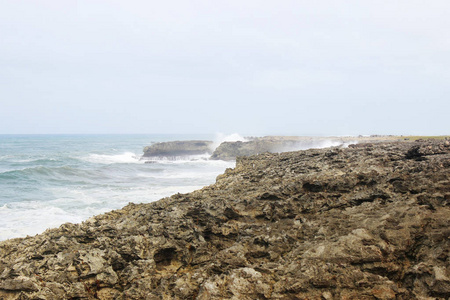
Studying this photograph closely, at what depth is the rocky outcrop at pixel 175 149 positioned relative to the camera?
63.0 m

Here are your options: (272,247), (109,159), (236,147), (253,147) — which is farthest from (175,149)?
(272,247)

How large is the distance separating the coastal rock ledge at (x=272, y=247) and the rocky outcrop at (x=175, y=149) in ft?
180

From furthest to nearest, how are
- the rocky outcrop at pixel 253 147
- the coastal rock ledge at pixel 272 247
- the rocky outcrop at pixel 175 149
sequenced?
the rocky outcrop at pixel 175 149
the rocky outcrop at pixel 253 147
the coastal rock ledge at pixel 272 247

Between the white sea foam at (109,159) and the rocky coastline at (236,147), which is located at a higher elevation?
the rocky coastline at (236,147)

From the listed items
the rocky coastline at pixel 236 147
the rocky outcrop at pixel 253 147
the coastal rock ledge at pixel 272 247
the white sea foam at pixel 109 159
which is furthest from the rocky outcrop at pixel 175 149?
the coastal rock ledge at pixel 272 247

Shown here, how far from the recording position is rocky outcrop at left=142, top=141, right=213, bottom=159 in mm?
63000

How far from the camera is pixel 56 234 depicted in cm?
718

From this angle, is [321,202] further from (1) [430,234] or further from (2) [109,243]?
(2) [109,243]

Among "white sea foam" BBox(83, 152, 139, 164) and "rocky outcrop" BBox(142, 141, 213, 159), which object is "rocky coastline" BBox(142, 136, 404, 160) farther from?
"white sea foam" BBox(83, 152, 139, 164)

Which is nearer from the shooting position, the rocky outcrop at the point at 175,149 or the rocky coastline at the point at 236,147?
the rocky coastline at the point at 236,147

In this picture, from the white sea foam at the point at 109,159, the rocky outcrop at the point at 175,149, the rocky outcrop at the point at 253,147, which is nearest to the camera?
the white sea foam at the point at 109,159

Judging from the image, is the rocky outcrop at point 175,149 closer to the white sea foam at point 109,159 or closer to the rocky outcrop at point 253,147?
the white sea foam at point 109,159

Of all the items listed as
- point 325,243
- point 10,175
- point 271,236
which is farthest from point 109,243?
point 10,175

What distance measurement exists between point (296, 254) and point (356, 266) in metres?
0.95
